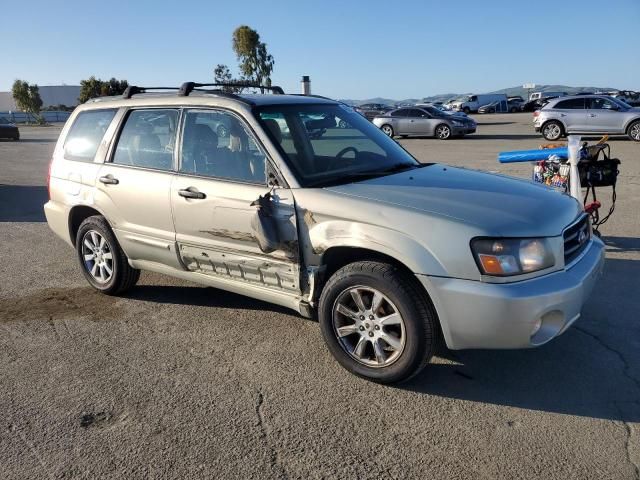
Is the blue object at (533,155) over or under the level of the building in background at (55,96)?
under

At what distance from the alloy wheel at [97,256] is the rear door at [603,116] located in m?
19.0

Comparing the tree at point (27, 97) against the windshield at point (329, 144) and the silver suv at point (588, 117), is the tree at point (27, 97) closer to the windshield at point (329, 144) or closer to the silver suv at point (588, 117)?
the silver suv at point (588, 117)

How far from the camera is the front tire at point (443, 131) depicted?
76.0 feet

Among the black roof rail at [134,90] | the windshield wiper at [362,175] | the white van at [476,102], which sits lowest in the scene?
the windshield wiper at [362,175]

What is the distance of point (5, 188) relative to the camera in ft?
39.8

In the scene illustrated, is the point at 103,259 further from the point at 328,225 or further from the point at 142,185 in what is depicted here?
the point at 328,225

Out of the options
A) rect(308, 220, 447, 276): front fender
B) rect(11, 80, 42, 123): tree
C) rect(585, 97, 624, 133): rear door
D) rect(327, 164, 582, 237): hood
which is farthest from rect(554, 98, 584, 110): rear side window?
rect(11, 80, 42, 123): tree

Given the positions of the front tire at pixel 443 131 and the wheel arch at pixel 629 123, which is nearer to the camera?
the wheel arch at pixel 629 123

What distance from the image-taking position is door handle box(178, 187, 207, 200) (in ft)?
13.0

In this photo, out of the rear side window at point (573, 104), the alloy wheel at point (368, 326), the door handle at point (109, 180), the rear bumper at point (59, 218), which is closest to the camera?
the alloy wheel at point (368, 326)

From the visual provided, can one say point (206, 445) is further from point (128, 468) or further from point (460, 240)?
point (460, 240)

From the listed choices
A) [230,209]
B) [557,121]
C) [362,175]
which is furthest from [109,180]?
[557,121]

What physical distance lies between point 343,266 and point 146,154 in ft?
6.66

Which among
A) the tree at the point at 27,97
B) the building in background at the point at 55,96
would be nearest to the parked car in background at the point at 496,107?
the tree at the point at 27,97
